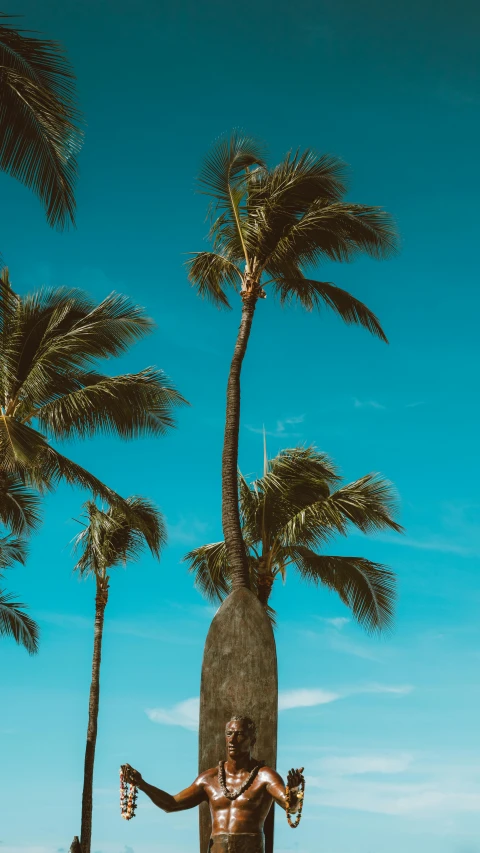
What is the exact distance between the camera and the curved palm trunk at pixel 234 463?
14.3m

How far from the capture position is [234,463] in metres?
15.2

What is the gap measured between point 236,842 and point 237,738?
65 centimetres

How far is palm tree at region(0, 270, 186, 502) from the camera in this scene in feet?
55.1

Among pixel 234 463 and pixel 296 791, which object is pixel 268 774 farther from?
pixel 234 463

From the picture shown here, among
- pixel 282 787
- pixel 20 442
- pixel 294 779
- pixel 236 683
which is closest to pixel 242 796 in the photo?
pixel 282 787

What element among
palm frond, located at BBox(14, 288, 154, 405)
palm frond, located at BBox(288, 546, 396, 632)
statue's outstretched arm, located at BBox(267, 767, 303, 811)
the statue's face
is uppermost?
palm frond, located at BBox(14, 288, 154, 405)

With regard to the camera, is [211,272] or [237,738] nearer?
[237,738]

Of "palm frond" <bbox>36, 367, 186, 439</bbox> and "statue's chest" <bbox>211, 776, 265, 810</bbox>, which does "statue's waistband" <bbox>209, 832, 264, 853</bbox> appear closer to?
"statue's chest" <bbox>211, 776, 265, 810</bbox>

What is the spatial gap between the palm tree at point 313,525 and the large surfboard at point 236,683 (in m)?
5.86

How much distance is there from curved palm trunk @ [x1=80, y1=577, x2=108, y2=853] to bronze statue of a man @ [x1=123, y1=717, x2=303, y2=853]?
13.5 m

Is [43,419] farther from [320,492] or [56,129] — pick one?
[56,129]

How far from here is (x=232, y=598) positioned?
12.5 metres

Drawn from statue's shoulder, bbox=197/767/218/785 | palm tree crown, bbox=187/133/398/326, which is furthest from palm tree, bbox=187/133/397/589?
statue's shoulder, bbox=197/767/218/785

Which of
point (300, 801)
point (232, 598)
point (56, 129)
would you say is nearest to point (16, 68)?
point (56, 129)
